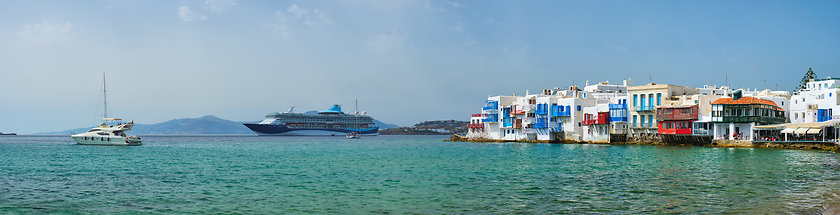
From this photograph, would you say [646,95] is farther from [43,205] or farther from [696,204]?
[43,205]

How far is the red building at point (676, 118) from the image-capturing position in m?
71.1

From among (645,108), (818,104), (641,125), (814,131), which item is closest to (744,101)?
(818,104)

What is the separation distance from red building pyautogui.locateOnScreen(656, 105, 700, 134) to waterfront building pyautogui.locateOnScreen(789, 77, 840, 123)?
9806 mm

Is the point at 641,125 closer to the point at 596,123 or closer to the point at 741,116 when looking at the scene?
the point at 596,123

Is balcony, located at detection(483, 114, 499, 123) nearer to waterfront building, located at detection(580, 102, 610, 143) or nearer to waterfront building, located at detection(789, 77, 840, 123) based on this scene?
waterfront building, located at detection(580, 102, 610, 143)

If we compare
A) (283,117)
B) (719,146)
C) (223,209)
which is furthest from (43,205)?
(283,117)

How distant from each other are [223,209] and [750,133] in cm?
6039

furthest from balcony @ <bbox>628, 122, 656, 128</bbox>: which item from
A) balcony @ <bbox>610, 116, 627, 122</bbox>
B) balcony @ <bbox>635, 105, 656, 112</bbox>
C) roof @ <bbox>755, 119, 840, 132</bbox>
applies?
roof @ <bbox>755, 119, 840, 132</bbox>

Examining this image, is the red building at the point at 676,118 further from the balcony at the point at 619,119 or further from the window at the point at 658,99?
the balcony at the point at 619,119

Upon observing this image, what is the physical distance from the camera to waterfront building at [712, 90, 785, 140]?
65.1 meters

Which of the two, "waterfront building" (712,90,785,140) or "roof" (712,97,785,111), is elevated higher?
"roof" (712,97,785,111)

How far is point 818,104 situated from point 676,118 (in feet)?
44.6

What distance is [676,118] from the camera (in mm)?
72562

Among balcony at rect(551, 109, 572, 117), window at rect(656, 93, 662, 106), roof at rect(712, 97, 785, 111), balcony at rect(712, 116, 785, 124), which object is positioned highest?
window at rect(656, 93, 662, 106)
